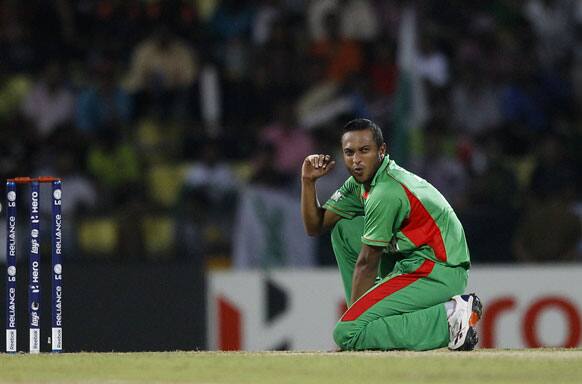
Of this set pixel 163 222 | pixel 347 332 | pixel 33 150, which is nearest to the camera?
pixel 347 332

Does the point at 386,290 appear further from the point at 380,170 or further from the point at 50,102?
the point at 50,102

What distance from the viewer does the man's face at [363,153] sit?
29.5ft

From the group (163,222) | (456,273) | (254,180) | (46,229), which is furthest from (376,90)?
(456,273)

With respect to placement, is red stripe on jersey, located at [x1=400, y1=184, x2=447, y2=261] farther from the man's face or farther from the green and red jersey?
the man's face

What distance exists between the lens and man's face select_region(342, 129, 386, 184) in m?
8.98

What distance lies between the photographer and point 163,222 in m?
13.7

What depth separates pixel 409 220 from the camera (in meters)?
8.98

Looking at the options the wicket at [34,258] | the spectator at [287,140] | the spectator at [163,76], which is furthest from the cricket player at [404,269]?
the spectator at [163,76]

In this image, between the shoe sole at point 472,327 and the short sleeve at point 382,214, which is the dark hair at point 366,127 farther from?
the shoe sole at point 472,327

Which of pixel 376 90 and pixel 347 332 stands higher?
pixel 376 90

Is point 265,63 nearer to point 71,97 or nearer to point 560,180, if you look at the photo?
point 71,97

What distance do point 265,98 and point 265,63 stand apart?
17.0 inches

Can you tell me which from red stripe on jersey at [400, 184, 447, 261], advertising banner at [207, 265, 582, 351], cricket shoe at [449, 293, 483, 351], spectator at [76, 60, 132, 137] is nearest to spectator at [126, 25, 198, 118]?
spectator at [76, 60, 132, 137]

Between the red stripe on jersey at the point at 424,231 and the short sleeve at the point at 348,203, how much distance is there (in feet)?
1.99
